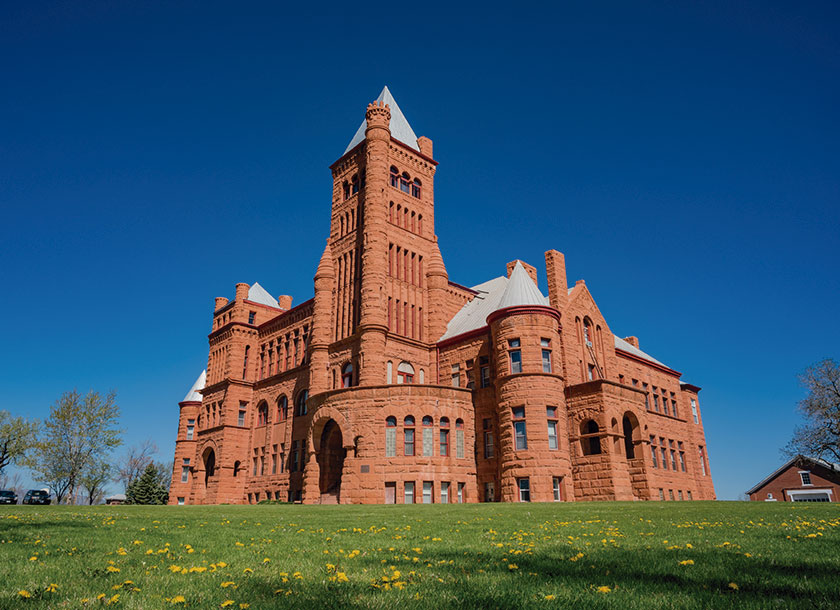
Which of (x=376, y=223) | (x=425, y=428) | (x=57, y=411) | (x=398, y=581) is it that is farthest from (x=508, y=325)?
(x=57, y=411)

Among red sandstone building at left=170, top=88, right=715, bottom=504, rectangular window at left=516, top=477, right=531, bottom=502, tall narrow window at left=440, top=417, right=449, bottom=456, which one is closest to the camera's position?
rectangular window at left=516, top=477, right=531, bottom=502

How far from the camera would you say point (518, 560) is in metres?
6.35

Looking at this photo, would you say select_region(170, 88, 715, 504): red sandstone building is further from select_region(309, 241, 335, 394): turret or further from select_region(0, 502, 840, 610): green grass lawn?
select_region(0, 502, 840, 610): green grass lawn

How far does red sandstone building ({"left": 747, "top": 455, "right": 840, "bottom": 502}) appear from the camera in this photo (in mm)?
53812

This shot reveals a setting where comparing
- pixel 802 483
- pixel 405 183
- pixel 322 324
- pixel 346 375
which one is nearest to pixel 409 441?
pixel 346 375

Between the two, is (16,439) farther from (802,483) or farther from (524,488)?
(802,483)

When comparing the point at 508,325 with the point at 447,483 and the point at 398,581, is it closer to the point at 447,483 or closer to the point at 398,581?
the point at 447,483

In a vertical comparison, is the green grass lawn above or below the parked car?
below

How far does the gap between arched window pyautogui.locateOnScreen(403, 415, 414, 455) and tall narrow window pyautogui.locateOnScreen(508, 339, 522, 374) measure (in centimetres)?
688

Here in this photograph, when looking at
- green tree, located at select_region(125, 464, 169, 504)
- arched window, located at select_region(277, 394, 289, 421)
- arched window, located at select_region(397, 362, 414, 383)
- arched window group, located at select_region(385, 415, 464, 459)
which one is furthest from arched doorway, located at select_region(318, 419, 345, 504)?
green tree, located at select_region(125, 464, 169, 504)

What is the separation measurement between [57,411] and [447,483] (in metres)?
36.6

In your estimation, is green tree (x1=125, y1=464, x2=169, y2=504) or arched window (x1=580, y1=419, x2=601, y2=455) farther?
green tree (x1=125, y1=464, x2=169, y2=504)

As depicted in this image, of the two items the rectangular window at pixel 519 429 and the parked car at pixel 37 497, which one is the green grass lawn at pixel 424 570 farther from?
the parked car at pixel 37 497

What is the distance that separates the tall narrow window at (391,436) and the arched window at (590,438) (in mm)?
11082
